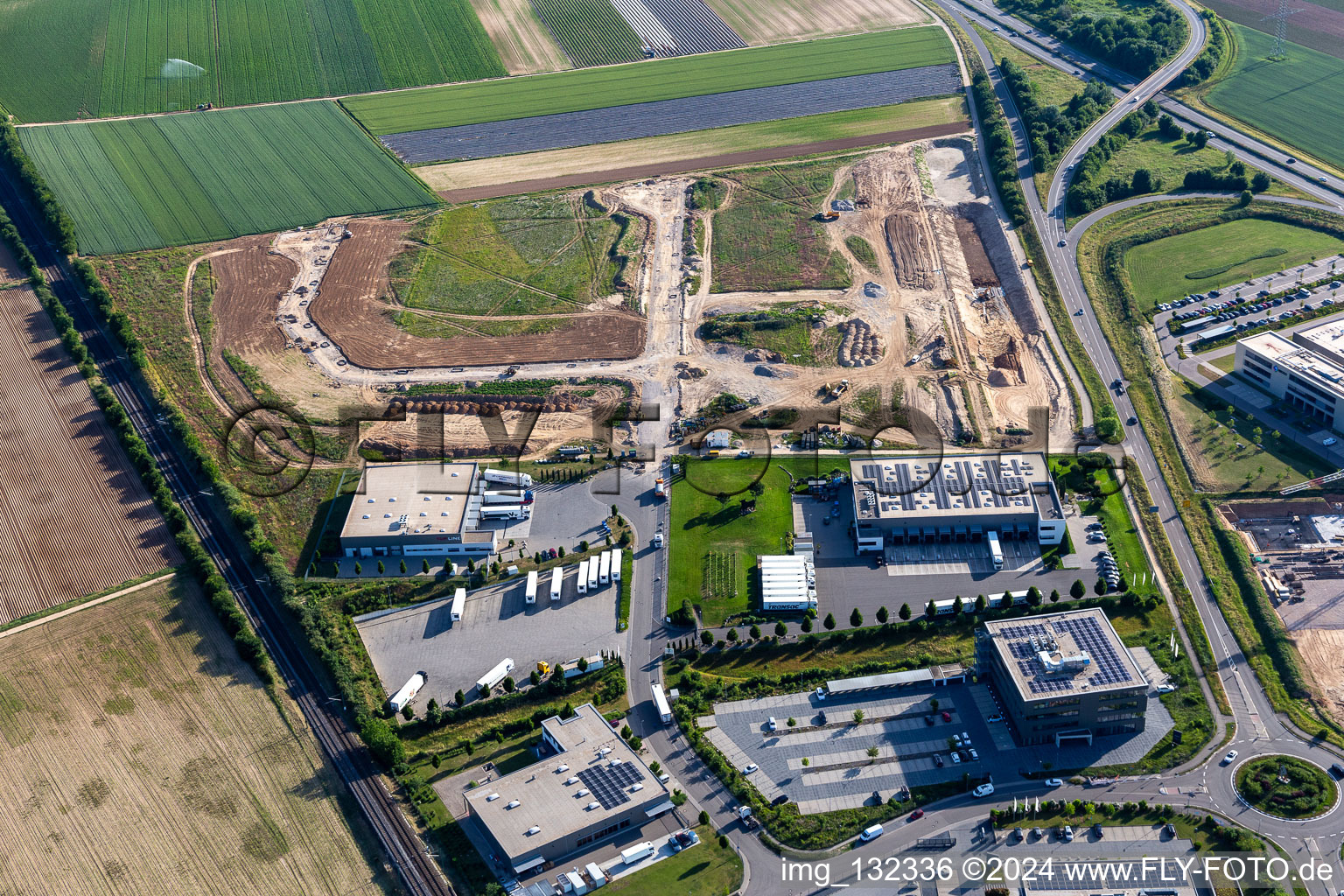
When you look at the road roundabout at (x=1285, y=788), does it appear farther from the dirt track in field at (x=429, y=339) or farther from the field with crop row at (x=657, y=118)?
the field with crop row at (x=657, y=118)

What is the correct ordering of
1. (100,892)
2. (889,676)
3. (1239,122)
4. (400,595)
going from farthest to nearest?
1. (1239,122)
2. (400,595)
3. (889,676)
4. (100,892)

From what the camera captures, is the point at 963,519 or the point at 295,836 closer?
the point at 295,836

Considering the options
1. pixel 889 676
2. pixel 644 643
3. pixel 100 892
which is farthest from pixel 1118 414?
pixel 100 892

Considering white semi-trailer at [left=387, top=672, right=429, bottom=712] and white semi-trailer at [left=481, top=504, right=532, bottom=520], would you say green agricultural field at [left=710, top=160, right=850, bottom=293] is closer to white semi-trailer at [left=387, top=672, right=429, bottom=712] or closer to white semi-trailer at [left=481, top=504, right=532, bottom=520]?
white semi-trailer at [left=481, top=504, right=532, bottom=520]

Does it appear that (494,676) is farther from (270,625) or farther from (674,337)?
(674,337)

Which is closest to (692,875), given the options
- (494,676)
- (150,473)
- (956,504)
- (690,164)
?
(494,676)

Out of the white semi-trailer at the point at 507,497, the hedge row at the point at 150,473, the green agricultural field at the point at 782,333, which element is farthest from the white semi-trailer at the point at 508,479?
the green agricultural field at the point at 782,333

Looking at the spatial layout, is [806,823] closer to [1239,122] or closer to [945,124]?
[945,124]

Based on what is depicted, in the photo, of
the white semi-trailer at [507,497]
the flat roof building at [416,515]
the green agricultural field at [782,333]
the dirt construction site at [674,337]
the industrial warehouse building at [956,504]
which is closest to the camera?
the industrial warehouse building at [956,504]
